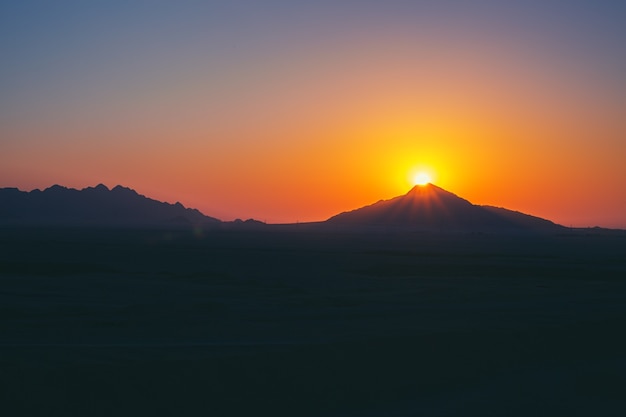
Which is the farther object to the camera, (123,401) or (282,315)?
(282,315)

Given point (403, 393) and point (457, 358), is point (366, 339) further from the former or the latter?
point (403, 393)

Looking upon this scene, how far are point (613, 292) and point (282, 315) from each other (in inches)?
656

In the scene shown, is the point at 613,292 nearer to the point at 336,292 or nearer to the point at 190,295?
the point at 336,292

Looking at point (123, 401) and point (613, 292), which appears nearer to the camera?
point (123, 401)

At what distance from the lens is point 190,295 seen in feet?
89.5

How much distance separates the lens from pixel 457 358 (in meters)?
15.2

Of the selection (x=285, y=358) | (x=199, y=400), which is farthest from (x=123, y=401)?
(x=285, y=358)

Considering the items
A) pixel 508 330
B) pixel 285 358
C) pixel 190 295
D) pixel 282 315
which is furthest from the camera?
pixel 190 295

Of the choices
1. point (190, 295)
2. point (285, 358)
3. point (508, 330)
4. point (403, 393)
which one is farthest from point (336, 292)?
point (403, 393)

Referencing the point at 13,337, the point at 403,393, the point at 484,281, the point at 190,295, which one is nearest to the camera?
the point at 403,393

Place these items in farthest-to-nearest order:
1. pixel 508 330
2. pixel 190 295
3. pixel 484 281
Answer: pixel 484 281
pixel 190 295
pixel 508 330

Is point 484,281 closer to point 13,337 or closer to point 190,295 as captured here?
point 190,295

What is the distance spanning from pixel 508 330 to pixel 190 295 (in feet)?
41.9

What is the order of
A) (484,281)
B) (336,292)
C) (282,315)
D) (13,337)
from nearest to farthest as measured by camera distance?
(13,337) < (282,315) < (336,292) < (484,281)
